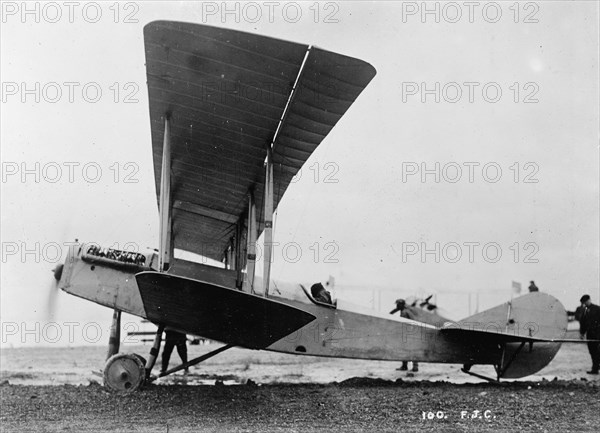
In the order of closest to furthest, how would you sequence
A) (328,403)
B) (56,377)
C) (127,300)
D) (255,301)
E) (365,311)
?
(255,301) → (328,403) → (127,300) → (365,311) → (56,377)

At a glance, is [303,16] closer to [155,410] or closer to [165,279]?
[165,279]

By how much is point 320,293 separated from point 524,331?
3048 millimetres

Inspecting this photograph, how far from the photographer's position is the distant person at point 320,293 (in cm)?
795

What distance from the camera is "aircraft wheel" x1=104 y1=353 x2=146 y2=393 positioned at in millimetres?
6734

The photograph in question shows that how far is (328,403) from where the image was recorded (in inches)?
244

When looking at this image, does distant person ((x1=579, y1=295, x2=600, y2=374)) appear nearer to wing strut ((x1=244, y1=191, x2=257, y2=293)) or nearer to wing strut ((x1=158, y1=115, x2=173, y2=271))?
wing strut ((x1=244, y1=191, x2=257, y2=293))

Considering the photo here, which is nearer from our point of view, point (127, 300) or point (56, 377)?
point (127, 300)

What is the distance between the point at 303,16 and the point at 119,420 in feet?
16.1

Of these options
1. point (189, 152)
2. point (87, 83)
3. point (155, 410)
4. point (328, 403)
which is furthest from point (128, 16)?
point (328, 403)

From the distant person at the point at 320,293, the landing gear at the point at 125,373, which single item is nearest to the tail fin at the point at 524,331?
the distant person at the point at 320,293

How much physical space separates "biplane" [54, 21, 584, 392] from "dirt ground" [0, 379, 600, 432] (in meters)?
0.65

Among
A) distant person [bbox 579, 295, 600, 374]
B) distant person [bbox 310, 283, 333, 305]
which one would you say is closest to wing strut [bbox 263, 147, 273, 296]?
distant person [bbox 310, 283, 333, 305]
